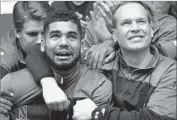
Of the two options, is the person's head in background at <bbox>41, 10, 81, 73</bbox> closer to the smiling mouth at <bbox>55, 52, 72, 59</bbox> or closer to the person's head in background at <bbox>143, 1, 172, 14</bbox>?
the smiling mouth at <bbox>55, 52, 72, 59</bbox>

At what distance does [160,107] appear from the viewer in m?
1.46

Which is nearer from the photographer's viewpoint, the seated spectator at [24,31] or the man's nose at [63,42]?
the man's nose at [63,42]

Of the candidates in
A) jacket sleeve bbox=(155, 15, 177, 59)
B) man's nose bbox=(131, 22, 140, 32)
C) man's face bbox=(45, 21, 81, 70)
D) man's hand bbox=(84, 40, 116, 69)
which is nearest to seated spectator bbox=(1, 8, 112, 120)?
man's face bbox=(45, 21, 81, 70)

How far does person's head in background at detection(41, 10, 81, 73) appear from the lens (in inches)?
60.5

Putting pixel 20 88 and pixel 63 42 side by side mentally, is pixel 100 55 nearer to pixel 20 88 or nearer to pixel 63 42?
pixel 63 42

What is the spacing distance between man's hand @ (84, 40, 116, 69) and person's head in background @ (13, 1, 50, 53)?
0.27m

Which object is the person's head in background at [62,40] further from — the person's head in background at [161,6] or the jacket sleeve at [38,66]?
the person's head in background at [161,6]

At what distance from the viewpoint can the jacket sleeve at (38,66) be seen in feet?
5.11

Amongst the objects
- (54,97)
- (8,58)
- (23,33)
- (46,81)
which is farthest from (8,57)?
(54,97)

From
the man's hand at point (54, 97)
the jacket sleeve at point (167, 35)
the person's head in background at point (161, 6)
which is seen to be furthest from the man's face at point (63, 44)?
the person's head in background at point (161, 6)

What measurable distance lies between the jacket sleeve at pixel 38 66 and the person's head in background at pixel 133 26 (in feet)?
1.03

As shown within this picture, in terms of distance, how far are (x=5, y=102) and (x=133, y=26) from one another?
577 mm

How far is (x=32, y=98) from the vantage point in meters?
1.54

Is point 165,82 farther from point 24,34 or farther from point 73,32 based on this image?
point 24,34
